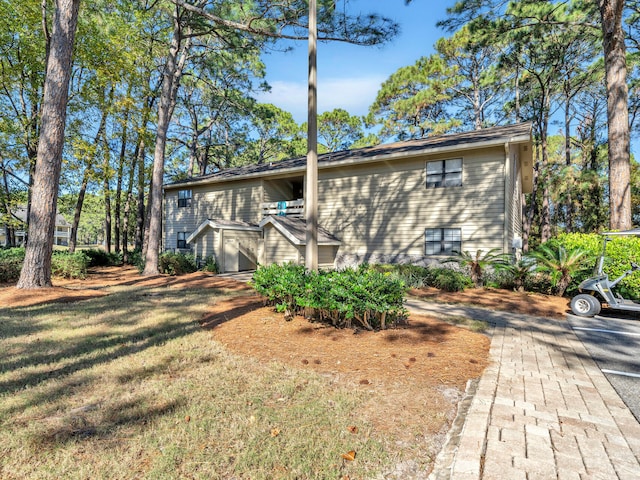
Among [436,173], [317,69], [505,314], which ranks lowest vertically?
[505,314]

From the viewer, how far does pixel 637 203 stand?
82.3 feet

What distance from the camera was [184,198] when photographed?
20688mm

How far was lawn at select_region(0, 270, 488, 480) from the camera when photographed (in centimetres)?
225

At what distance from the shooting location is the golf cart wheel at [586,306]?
694 cm

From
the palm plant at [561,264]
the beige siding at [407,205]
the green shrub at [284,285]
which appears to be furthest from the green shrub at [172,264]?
the palm plant at [561,264]

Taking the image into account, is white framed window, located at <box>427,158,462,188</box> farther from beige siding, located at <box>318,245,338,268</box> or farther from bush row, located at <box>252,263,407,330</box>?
bush row, located at <box>252,263,407,330</box>

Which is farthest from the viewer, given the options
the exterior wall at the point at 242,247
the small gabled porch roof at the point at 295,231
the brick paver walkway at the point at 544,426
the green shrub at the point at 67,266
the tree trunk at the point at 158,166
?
the exterior wall at the point at 242,247

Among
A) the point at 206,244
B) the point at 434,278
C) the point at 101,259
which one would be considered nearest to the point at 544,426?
the point at 434,278

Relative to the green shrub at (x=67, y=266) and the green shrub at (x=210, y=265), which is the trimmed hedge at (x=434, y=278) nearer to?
the green shrub at (x=210, y=265)

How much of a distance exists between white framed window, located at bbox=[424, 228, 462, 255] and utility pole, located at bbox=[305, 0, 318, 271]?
302 inches

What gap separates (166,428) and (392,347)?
312 centimetres

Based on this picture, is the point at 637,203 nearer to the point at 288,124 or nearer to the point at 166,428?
the point at 288,124

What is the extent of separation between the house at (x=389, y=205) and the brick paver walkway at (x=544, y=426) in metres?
8.38

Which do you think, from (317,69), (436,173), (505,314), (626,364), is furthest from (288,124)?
(626,364)
